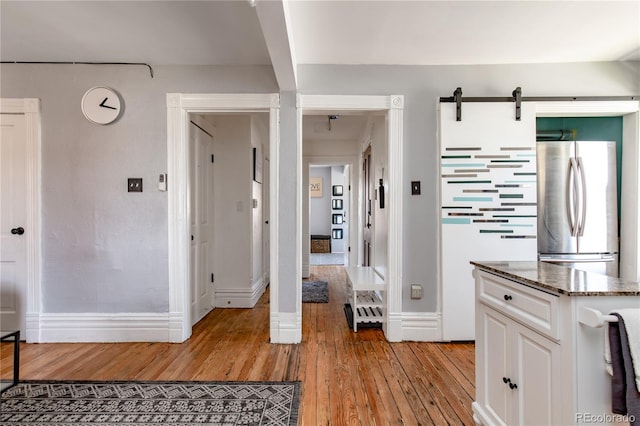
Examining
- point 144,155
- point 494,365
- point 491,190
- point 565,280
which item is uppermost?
Result: point 144,155

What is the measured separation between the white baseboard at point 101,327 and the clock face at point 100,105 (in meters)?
1.71

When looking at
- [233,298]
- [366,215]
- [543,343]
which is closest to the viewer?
[543,343]

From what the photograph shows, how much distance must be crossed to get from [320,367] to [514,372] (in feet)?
4.34

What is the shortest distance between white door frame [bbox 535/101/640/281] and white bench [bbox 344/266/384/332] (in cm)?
214

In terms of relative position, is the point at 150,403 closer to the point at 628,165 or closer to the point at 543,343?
the point at 543,343

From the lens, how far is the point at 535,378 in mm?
1216

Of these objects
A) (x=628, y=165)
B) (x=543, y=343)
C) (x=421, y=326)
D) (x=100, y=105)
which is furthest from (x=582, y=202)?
(x=100, y=105)

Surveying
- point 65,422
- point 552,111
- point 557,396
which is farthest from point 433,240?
point 65,422

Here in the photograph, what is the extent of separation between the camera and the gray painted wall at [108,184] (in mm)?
2766

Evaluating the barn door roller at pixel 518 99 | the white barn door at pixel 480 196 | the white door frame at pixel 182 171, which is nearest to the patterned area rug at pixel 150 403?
the white door frame at pixel 182 171

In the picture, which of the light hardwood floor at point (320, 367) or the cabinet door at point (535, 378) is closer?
the cabinet door at point (535, 378)

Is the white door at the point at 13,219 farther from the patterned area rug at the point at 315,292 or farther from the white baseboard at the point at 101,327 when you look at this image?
the patterned area rug at the point at 315,292

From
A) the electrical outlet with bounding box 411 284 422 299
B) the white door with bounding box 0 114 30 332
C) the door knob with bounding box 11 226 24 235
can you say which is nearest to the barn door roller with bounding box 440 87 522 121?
the electrical outlet with bounding box 411 284 422 299

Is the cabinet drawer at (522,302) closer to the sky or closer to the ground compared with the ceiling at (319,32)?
closer to the ground
